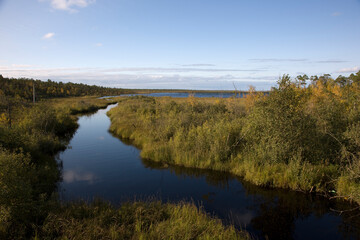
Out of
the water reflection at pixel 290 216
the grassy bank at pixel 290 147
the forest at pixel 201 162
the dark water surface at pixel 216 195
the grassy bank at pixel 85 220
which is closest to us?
the grassy bank at pixel 85 220

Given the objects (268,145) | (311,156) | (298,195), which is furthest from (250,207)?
(311,156)

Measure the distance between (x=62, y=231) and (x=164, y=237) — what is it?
2.72m

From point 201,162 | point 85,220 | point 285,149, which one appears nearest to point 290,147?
point 285,149

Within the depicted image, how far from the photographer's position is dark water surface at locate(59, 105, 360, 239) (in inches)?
305

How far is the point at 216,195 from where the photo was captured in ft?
33.4

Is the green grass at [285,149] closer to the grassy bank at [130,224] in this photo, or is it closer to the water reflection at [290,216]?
the water reflection at [290,216]

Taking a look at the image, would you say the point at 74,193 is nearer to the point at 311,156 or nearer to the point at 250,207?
the point at 250,207

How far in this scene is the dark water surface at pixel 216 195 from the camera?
7754mm

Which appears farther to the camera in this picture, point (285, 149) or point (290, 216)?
point (285, 149)

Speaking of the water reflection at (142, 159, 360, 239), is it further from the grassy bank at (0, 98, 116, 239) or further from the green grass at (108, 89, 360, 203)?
the grassy bank at (0, 98, 116, 239)

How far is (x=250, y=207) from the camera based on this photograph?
906 cm

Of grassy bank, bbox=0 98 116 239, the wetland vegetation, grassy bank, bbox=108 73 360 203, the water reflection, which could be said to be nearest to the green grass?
grassy bank, bbox=108 73 360 203

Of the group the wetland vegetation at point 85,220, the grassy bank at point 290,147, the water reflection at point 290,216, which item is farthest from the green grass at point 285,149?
the wetland vegetation at point 85,220

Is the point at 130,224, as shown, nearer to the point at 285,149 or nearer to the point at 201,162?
the point at 201,162
